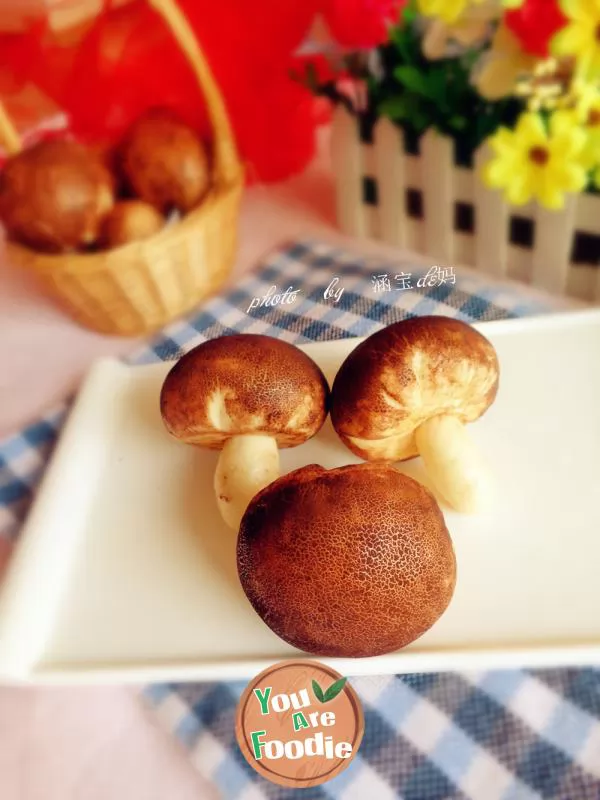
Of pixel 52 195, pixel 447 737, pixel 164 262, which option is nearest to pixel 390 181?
pixel 164 262

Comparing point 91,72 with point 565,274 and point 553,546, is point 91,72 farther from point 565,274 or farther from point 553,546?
point 553,546

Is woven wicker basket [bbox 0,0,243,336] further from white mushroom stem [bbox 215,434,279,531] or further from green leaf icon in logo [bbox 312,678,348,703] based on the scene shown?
green leaf icon in logo [bbox 312,678,348,703]

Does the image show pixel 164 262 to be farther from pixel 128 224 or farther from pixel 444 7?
pixel 444 7

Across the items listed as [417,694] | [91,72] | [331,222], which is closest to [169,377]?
[417,694]

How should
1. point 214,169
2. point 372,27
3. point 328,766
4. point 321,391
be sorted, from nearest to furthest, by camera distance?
point 328,766, point 321,391, point 372,27, point 214,169

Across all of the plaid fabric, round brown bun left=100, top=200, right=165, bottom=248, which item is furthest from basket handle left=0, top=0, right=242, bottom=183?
the plaid fabric

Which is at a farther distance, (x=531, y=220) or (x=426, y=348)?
(x=531, y=220)
